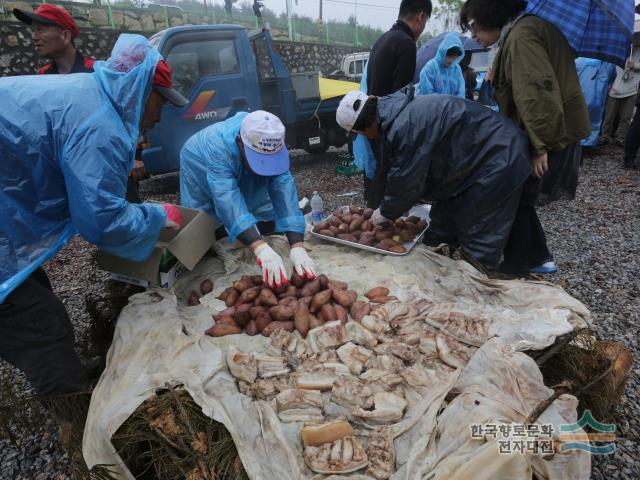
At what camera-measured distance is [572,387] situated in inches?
72.8

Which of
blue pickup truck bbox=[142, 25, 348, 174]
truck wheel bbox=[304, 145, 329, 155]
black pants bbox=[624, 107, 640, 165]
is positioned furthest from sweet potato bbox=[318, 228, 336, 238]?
black pants bbox=[624, 107, 640, 165]

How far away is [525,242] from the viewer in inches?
124

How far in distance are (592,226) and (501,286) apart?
3254 millimetres

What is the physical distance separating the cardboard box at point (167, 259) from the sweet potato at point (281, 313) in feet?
2.16

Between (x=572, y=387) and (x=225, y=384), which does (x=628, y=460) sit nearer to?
(x=572, y=387)

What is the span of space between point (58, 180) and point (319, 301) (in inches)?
58.2


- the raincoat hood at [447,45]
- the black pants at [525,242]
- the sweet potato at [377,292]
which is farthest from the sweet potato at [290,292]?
the raincoat hood at [447,45]

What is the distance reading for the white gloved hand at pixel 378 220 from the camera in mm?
3223

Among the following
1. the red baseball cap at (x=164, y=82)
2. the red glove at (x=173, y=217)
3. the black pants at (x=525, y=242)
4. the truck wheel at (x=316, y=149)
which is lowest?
the truck wheel at (x=316, y=149)

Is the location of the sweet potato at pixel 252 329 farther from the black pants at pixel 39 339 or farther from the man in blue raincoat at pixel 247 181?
the black pants at pixel 39 339

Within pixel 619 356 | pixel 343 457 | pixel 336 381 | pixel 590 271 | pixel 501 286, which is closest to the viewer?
pixel 343 457

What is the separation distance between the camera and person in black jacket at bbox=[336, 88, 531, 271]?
2664 mm

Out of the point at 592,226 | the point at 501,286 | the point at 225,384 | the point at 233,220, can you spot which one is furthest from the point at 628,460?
the point at 592,226

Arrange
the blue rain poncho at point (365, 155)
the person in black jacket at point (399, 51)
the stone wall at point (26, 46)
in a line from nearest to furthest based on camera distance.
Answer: the person in black jacket at point (399, 51)
the blue rain poncho at point (365, 155)
the stone wall at point (26, 46)
